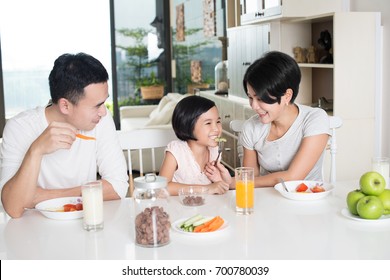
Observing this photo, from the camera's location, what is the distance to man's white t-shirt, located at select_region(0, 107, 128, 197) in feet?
6.47

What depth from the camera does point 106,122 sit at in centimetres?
211

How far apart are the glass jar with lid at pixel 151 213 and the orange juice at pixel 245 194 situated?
31 centimetres

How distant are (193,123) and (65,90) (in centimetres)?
59

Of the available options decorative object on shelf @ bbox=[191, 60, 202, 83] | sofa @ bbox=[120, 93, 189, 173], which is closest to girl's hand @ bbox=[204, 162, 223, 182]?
sofa @ bbox=[120, 93, 189, 173]

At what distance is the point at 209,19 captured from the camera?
6.36 metres

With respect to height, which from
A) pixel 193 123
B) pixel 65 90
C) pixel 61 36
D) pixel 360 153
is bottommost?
pixel 360 153

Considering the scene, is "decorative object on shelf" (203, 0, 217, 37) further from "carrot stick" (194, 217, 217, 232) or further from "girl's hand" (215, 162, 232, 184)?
"carrot stick" (194, 217, 217, 232)

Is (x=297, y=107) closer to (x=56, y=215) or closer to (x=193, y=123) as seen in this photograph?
(x=193, y=123)

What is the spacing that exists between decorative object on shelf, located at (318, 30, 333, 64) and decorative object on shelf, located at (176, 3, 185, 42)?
4.04 m

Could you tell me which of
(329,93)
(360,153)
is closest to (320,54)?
(329,93)

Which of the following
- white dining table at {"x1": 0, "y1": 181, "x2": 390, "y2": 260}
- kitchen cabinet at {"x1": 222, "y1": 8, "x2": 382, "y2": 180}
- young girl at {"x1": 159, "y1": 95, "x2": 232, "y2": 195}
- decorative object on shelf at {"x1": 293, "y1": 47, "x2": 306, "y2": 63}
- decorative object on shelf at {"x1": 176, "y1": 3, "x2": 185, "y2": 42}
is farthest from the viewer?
decorative object on shelf at {"x1": 176, "y1": 3, "x2": 185, "y2": 42}

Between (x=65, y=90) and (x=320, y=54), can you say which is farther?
(x=320, y=54)
